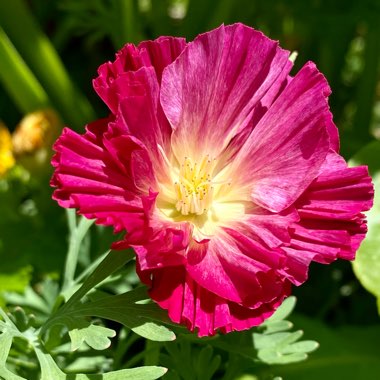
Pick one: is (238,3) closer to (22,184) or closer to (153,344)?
(22,184)

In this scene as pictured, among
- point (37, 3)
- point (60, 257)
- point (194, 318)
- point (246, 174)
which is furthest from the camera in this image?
point (37, 3)

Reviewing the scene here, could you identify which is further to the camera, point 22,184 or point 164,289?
point 22,184

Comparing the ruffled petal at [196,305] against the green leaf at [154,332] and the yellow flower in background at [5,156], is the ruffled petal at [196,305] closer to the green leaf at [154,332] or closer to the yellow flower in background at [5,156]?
the green leaf at [154,332]

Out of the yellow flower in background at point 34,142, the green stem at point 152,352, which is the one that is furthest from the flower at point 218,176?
the yellow flower in background at point 34,142

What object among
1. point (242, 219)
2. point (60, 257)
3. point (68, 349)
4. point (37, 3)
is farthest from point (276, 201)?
point (37, 3)

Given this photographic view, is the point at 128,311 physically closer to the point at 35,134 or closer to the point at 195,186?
the point at 195,186

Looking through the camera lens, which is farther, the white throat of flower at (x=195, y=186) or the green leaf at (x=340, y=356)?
the green leaf at (x=340, y=356)

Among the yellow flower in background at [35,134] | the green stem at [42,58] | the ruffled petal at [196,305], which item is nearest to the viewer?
the ruffled petal at [196,305]
